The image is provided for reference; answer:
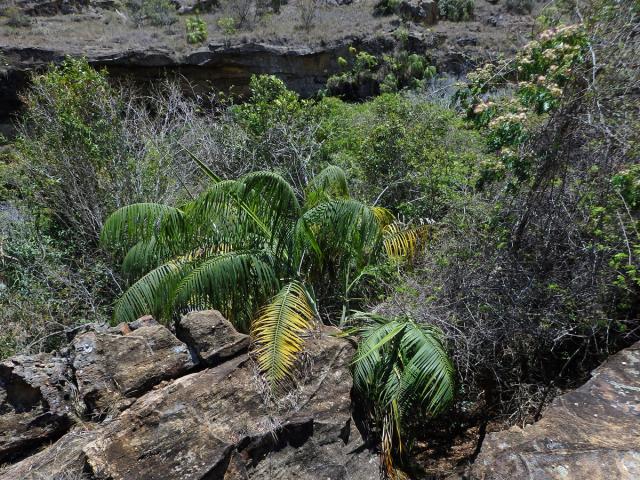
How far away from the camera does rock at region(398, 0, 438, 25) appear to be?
2114 cm

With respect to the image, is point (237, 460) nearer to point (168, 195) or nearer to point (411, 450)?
point (411, 450)

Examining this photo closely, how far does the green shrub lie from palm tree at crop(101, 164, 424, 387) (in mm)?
14386

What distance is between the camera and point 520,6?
21.7m

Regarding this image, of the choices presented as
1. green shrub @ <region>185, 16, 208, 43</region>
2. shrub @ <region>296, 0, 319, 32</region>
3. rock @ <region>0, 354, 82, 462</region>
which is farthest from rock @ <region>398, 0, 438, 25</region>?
rock @ <region>0, 354, 82, 462</region>

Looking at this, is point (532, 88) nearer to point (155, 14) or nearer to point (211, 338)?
point (211, 338)

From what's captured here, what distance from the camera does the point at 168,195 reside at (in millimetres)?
9734

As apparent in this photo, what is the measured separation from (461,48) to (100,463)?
1850 cm

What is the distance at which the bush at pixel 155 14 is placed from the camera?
22.0 metres

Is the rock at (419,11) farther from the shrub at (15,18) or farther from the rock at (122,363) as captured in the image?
the rock at (122,363)

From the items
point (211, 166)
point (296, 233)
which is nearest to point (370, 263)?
point (296, 233)

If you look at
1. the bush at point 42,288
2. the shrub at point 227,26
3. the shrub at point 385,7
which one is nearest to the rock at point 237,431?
the bush at point 42,288

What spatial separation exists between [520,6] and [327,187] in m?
18.6

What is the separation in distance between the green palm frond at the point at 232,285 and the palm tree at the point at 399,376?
4.12 feet

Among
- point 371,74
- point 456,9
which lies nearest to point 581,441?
point 371,74
